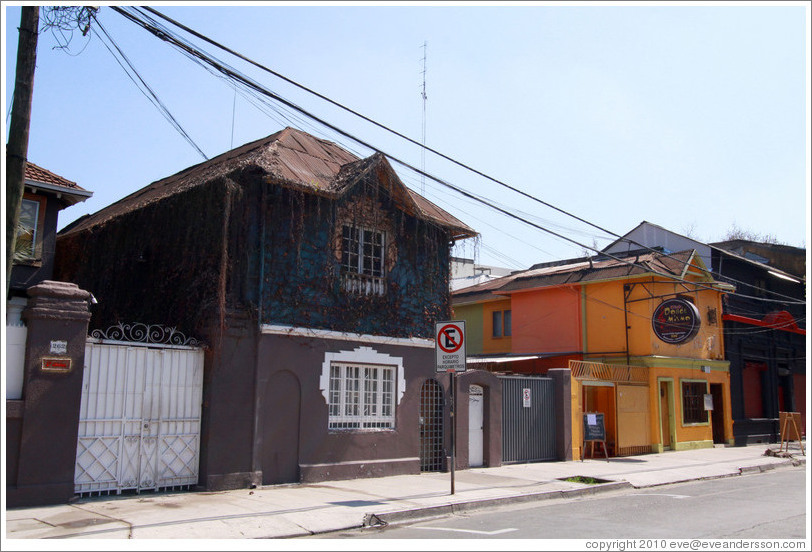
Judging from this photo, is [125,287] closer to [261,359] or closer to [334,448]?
[261,359]

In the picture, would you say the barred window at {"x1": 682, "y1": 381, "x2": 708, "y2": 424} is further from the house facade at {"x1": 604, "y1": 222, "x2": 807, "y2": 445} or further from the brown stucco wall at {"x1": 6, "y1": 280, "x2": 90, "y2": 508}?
the brown stucco wall at {"x1": 6, "y1": 280, "x2": 90, "y2": 508}

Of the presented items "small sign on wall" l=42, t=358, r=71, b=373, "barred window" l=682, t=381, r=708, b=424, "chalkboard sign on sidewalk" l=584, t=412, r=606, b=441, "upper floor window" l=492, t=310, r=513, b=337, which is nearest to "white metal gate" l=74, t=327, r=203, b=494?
"small sign on wall" l=42, t=358, r=71, b=373

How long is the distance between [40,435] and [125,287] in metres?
5.43

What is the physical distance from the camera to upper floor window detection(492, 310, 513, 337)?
29.1 metres

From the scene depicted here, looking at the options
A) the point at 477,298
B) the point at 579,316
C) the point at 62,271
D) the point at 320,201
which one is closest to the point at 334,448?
the point at 320,201

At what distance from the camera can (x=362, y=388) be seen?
1520cm

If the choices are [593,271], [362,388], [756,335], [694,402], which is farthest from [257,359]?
[756,335]

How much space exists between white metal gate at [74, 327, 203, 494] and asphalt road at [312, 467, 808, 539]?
13.4 ft

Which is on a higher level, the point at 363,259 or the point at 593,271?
the point at 593,271

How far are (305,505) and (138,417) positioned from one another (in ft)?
10.6

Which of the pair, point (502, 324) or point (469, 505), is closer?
point (469, 505)

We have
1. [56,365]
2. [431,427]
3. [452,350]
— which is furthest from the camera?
[431,427]

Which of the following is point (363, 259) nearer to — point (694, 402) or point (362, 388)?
point (362, 388)

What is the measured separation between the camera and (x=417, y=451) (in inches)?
629
